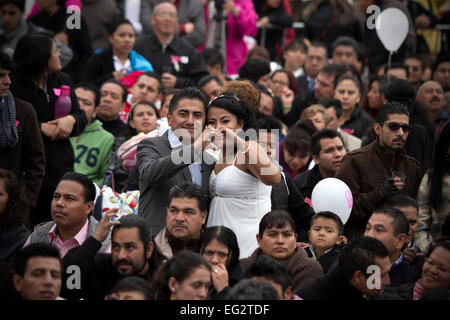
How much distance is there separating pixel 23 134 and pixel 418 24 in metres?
6.81

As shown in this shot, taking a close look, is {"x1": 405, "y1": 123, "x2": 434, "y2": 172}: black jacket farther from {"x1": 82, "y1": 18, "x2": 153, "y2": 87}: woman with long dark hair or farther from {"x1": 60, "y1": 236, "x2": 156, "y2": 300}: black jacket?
{"x1": 60, "y1": 236, "x2": 156, "y2": 300}: black jacket

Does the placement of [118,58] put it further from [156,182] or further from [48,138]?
[156,182]

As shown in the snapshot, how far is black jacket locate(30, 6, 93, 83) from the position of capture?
33.7ft

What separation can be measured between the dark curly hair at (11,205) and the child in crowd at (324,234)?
204 centimetres

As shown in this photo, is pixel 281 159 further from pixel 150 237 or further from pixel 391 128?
pixel 150 237

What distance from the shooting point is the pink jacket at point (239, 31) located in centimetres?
1199

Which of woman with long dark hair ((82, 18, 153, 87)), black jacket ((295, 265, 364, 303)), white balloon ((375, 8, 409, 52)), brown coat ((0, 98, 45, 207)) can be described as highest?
white balloon ((375, 8, 409, 52))

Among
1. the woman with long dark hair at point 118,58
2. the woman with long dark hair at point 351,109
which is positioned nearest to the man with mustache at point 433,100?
the woman with long dark hair at point 351,109

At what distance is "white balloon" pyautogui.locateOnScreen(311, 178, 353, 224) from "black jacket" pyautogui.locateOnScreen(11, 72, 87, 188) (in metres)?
2.18

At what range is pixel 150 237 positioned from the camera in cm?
570

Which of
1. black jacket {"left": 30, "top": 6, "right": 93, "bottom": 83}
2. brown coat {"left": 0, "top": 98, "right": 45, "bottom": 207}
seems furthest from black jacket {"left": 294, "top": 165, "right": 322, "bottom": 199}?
black jacket {"left": 30, "top": 6, "right": 93, "bottom": 83}

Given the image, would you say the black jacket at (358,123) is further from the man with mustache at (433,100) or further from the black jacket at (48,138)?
the black jacket at (48,138)

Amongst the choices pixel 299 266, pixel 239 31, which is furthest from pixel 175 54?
pixel 299 266
